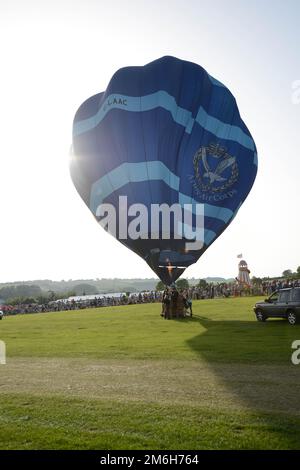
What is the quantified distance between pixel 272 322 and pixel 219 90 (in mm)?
13373

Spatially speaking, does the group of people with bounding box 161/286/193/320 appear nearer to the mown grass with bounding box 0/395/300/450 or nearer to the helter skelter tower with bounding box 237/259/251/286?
the mown grass with bounding box 0/395/300/450

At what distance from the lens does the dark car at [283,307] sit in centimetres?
2048

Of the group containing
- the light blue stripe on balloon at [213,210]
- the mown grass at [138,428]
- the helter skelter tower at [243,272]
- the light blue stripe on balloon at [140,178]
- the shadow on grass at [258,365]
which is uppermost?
the light blue stripe on balloon at [140,178]

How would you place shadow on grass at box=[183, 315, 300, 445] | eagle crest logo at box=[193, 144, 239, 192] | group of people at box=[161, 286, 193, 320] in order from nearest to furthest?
shadow on grass at box=[183, 315, 300, 445], eagle crest logo at box=[193, 144, 239, 192], group of people at box=[161, 286, 193, 320]

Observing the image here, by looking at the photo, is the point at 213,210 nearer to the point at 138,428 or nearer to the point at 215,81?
the point at 215,81

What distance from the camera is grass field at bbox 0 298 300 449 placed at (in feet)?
24.1

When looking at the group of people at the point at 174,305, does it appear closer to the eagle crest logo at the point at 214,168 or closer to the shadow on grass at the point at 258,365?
the eagle crest logo at the point at 214,168

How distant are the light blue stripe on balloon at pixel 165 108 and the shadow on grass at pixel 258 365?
11247mm

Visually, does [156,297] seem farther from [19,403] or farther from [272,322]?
[19,403]

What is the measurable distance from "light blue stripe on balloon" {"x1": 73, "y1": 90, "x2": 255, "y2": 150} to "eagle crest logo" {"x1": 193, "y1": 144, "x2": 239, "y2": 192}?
105cm

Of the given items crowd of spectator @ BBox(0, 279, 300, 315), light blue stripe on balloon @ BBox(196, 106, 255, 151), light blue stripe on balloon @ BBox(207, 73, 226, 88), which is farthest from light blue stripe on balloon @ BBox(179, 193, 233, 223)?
crowd of spectator @ BBox(0, 279, 300, 315)

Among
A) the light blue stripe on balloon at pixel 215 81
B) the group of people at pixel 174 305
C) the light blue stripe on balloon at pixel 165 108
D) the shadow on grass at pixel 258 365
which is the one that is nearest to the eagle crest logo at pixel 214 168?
the light blue stripe on balloon at pixel 165 108

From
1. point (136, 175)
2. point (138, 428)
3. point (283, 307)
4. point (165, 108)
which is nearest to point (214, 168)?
point (165, 108)
